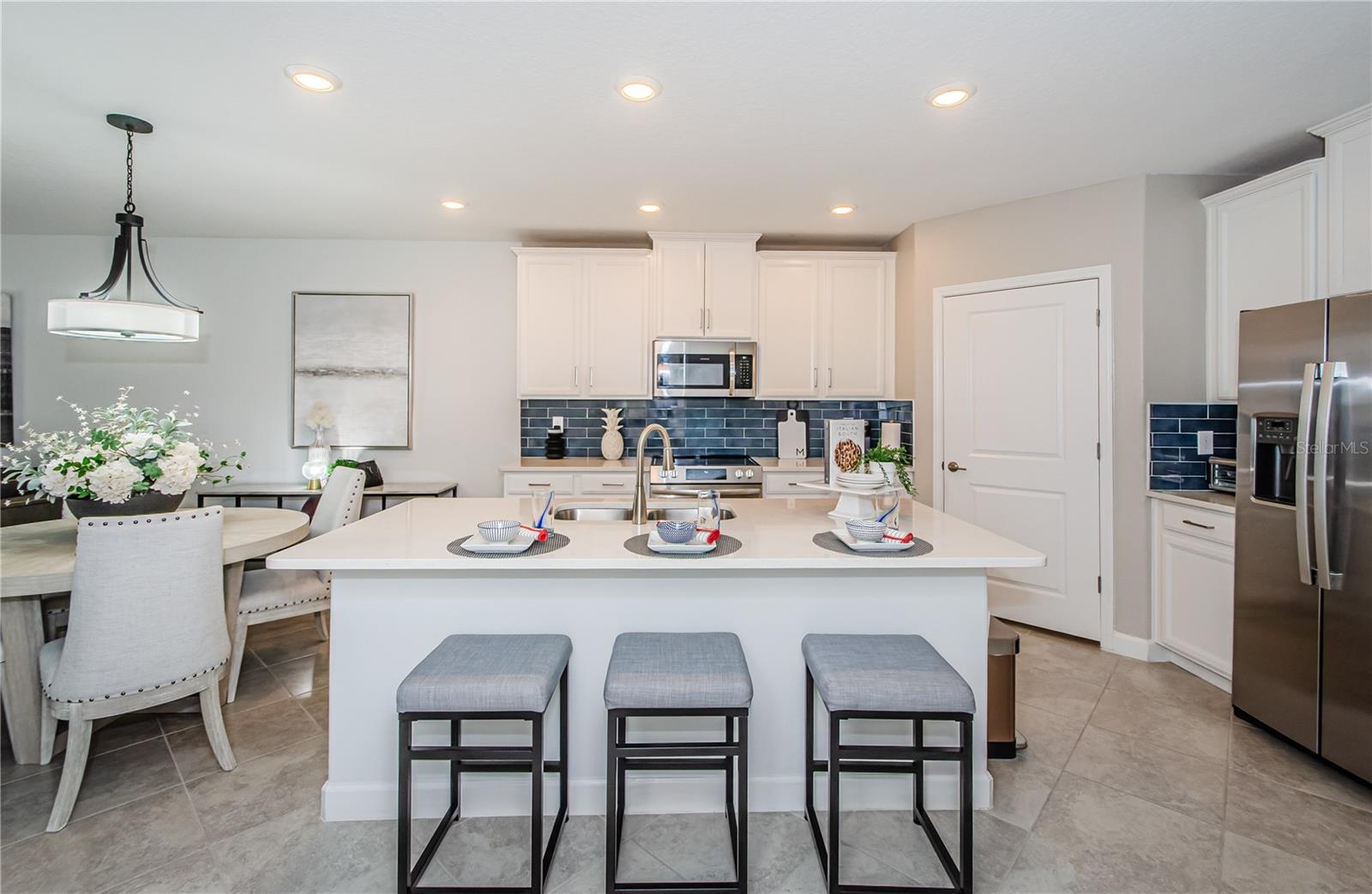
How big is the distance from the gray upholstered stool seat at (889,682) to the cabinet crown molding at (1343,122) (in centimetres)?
283

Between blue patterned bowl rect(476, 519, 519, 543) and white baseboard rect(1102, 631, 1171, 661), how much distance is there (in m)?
3.23

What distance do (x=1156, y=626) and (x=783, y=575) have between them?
245 cm

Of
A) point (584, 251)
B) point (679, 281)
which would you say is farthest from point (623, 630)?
point (584, 251)

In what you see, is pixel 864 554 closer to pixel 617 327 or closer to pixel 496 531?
pixel 496 531

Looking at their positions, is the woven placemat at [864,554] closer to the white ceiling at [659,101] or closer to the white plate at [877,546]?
the white plate at [877,546]

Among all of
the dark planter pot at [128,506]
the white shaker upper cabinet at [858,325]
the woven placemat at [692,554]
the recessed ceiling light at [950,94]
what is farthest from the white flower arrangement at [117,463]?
the white shaker upper cabinet at [858,325]

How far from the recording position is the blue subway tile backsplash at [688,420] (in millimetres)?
4516

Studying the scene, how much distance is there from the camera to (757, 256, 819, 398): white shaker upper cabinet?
4234mm

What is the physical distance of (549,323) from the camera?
4184 millimetres

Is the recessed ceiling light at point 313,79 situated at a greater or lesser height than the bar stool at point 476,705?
A: greater

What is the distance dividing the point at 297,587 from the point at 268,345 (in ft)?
7.98

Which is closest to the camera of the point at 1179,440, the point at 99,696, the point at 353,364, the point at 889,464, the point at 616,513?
the point at 99,696

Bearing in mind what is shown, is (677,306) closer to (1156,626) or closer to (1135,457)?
(1135,457)

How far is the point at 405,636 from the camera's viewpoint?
6.11ft
